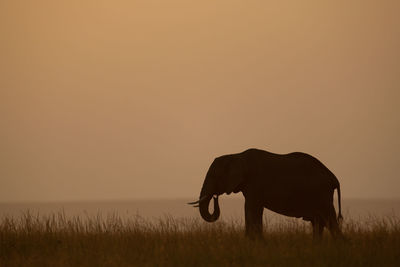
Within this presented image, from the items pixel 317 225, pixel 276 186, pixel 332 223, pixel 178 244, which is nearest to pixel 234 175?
pixel 276 186

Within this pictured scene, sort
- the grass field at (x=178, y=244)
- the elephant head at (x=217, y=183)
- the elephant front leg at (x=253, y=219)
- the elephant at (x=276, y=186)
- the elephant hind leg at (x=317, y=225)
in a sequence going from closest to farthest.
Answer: the grass field at (x=178, y=244) < the elephant front leg at (x=253, y=219) < the elephant hind leg at (x=317, y=225) < the elephant at (x=276, y=186) < the elephant head at (x=217, y=183)

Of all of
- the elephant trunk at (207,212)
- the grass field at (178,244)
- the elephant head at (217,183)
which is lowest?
the grass field at (178,244)

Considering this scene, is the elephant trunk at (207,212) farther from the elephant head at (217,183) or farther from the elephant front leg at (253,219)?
the elephant front leg at (253,219)

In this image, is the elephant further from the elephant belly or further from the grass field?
the grass field

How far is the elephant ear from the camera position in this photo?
15.0m

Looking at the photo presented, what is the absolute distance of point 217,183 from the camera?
15516mm

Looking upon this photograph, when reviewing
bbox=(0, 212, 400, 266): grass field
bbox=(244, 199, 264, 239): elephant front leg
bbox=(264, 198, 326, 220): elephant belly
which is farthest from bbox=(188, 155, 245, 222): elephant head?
bbox=(264, 198, 326, 220): elephant belly

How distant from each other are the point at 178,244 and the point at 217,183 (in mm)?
2606

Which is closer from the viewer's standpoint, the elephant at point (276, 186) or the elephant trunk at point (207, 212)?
the elephant at point (276, 186)

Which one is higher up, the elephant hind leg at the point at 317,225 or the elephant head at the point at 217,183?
the elephant head at the point at 217,183

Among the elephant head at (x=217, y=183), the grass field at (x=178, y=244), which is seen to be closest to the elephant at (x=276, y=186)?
the elephant head at (x=217, y=183)

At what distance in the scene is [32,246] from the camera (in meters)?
14.4

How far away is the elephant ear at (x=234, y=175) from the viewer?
15023mm

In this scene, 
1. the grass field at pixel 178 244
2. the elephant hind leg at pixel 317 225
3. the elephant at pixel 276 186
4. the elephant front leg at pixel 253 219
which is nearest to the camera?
the grass field at pixel 178 244
